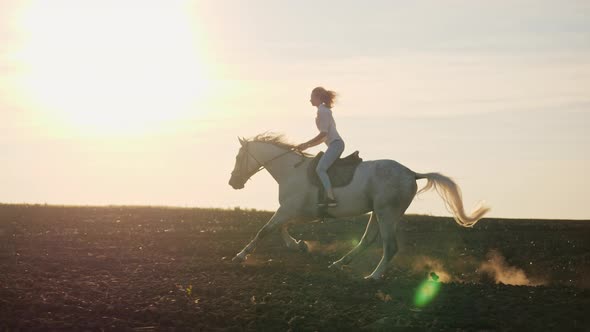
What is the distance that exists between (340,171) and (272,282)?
134 inches

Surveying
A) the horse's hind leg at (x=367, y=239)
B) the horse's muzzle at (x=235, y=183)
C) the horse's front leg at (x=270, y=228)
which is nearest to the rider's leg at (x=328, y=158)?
the horse's front leg at (x=270, y=228)

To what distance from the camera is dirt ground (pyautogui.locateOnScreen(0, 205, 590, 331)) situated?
12.3 m

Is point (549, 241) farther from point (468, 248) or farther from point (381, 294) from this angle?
point (381, 294)

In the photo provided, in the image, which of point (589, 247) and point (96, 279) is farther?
point (589, 247)

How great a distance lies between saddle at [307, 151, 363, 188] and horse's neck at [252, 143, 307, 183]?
0.56 metres

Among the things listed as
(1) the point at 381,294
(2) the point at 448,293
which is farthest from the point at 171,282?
(2) the point at 448,293

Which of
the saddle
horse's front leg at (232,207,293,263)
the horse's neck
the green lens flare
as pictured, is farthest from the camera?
the horse's neck

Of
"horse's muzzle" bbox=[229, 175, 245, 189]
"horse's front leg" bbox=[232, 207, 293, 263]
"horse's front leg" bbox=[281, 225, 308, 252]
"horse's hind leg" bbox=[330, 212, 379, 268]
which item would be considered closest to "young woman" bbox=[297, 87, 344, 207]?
"horse's front leg" bbox=[232, 207, 293, 263]

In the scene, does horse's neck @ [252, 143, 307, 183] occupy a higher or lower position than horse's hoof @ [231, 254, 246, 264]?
higher

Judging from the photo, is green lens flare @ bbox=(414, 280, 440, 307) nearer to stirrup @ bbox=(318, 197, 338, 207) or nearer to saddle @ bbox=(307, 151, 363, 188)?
stirrup @ bbox=(318, 197, 338, 207)

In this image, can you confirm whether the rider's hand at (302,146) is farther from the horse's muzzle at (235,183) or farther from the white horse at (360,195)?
the horse's muzzle at (235,183)

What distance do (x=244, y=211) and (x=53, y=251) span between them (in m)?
15.5

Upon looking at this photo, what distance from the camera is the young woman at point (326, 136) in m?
17.4

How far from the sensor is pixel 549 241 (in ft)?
83.0
